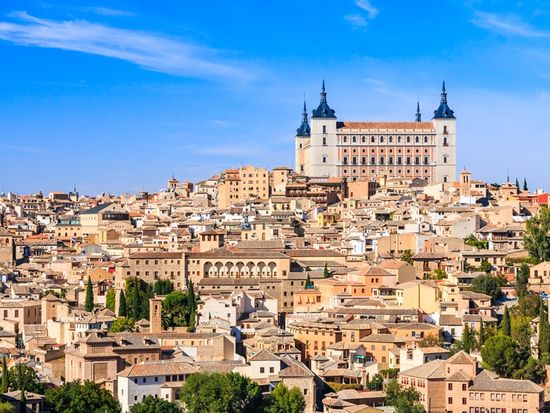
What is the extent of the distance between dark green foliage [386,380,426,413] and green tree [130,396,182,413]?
6.53m

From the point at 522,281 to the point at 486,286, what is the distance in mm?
1756

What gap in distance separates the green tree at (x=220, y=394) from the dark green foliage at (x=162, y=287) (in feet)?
44.6

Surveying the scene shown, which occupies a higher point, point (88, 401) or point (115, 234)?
point (115, 234)

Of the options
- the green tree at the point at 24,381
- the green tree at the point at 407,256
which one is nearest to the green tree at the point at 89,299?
the green tree at the point at 24,381

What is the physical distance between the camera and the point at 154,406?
35969 mm

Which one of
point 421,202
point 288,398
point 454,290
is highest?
point 421,202

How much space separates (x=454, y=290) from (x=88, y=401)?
52.4 feet

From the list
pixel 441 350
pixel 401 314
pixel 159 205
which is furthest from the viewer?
pixel 159 205

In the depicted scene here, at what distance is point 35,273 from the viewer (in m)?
61.8

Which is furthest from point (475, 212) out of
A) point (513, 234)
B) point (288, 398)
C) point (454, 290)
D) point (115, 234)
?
point (288, 398)

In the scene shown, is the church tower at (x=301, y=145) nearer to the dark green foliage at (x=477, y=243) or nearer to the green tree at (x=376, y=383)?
the dark green foliage at (x=477, y=243)

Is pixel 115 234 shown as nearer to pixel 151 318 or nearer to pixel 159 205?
pixel 159 205

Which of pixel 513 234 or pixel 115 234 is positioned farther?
pixel 115 234

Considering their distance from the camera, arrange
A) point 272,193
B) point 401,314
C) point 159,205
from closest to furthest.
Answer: point 401,314 → point 272,193 → point 159,205
